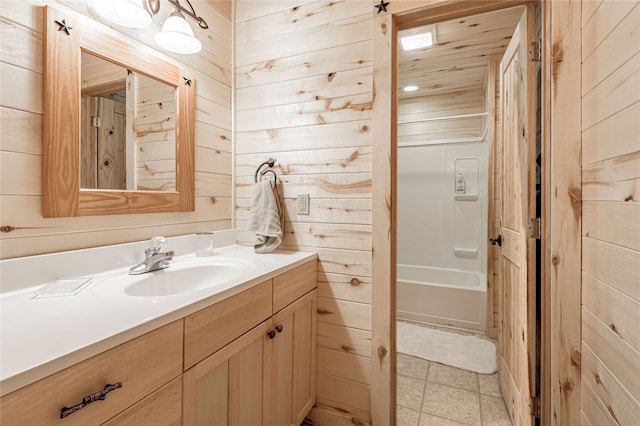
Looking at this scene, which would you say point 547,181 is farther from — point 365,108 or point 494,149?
point 494,149

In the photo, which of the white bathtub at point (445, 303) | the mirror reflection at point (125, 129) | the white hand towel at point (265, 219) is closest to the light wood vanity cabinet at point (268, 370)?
the white hand towel at point (265, 219)

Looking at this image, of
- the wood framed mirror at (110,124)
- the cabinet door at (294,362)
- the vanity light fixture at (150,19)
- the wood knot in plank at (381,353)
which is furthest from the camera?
the wood knot in plank at (381,353)

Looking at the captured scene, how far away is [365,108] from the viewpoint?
4.93 ft

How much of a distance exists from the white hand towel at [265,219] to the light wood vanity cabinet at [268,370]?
0.23 m

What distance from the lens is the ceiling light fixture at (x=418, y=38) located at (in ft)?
7.02

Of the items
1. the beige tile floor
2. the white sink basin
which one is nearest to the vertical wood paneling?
the beige tile floor

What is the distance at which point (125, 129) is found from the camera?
1.26m

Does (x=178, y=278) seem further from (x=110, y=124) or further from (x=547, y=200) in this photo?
(x=547, y=200)

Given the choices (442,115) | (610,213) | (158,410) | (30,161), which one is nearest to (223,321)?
(158,410)

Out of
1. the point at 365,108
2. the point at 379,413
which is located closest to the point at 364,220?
the point at 365,108

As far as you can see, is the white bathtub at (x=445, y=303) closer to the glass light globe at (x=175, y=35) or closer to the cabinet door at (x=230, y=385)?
the cabinet door at (x=230, y=385)

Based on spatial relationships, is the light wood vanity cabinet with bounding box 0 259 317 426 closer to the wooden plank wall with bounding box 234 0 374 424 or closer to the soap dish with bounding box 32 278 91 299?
the wooden plank wall with bounding box 234 0 374 424

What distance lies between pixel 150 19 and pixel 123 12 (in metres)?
0.09

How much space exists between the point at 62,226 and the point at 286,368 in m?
1.01
